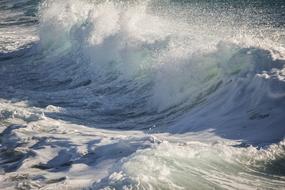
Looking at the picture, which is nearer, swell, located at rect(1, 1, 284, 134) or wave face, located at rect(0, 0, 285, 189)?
wave face, located at rect(0, 0, 285, 189)

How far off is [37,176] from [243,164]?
2883 mm

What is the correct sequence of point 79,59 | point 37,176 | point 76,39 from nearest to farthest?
point 37,176 < point 79,59 < point 76,39

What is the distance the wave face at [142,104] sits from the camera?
7.53 meters

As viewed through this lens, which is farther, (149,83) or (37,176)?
(149,83)

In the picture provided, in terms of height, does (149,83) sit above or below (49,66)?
below

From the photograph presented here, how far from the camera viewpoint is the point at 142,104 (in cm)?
1373

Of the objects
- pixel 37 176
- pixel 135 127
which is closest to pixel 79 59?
pixel 135 127

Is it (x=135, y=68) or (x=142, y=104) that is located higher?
(x=135, y=68)

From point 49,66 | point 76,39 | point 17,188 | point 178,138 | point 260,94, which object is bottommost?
point 17,188

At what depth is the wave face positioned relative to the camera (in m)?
7.53

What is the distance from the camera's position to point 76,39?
2220cm

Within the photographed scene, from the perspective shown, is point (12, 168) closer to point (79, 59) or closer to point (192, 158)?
point (192, 158)

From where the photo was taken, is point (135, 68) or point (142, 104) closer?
point (142, 104)

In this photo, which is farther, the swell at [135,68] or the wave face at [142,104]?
the swell at [135,68]
